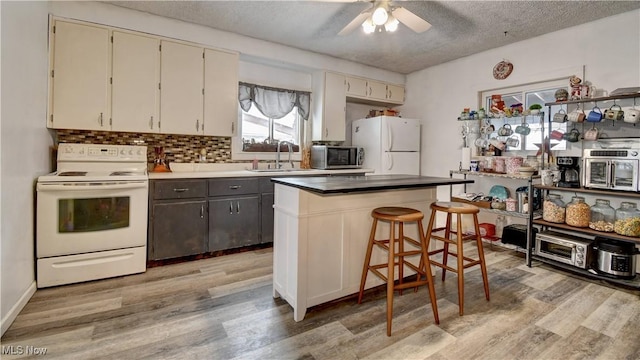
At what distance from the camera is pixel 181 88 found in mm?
3354

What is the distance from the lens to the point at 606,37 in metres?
3.09

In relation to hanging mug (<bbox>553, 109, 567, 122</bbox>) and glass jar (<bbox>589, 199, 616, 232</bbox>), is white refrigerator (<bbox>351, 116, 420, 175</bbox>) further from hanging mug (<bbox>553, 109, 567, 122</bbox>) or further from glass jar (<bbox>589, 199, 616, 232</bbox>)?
glass jar (<bbox>589, 199, 616, 232</bbox>)

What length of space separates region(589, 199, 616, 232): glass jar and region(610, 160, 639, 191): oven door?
0.80 feet

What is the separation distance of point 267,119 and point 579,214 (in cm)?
366

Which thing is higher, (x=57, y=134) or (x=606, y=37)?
(x=606, y=37)

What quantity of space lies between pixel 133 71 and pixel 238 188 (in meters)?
1.57

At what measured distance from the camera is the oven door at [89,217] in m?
2.45

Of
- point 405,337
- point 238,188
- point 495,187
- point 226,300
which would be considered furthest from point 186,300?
point 495,187

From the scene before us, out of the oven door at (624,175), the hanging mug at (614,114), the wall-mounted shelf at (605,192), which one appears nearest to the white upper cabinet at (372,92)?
the wall-mounted shelf at (605,192)

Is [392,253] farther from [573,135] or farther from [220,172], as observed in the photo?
[573,135]

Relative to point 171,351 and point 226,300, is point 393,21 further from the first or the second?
point 171,351

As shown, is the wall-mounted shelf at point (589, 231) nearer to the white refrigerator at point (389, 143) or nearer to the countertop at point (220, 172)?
the white refrigerator at point (389, 143)

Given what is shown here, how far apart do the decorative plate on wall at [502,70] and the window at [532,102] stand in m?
0.18

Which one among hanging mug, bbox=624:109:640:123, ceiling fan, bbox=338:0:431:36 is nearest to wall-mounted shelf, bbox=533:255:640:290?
hanging mug, bbox=624:109:640:123
